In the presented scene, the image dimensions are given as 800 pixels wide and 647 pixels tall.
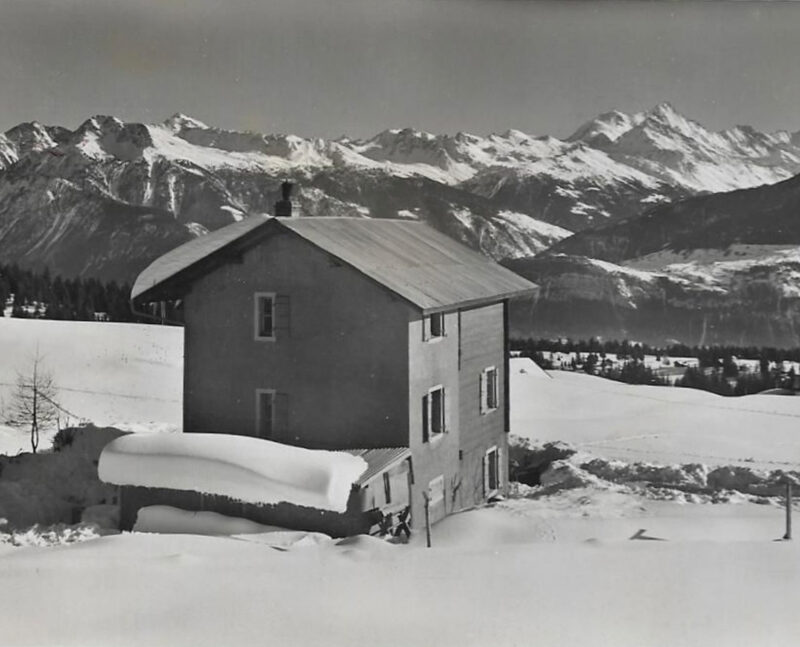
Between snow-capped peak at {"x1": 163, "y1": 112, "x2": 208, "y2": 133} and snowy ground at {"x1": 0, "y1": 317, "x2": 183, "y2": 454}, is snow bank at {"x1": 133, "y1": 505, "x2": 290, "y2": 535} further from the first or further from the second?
snowy ground at {"x1": 0, "y1": 317, "x2": 183, "y2": 454}

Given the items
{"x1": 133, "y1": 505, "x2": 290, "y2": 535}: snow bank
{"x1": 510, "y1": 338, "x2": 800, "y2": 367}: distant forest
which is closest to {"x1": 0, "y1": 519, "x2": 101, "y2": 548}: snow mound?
{"x1": 133, "y1": 505, "x2": 290, "y2": 535}: snow bank

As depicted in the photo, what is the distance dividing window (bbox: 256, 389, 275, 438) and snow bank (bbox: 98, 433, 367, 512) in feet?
3.86

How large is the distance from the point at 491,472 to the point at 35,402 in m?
7.89

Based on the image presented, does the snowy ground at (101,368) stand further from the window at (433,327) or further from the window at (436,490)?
the window at (433,327)

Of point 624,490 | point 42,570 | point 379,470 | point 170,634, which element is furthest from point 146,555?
point 624,490

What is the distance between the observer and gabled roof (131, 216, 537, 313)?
10398 mm

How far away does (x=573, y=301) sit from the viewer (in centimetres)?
2030

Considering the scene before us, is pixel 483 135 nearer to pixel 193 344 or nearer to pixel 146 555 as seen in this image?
pixel 193 344

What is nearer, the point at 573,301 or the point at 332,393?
the point at 332,393

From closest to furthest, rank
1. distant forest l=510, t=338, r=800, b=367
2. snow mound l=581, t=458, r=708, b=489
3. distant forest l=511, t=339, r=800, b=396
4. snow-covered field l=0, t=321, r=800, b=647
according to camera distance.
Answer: snow-covered field l=0, t=321, r=800, b=647, snow mound l=581, t=458, r=708, b=489, distant forest l=511, t=339, r=800, b=396, distant forest l=510, t=338, r=800, b=367

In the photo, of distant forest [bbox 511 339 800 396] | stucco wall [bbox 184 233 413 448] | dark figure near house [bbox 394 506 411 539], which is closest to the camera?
dark figure near house [bbox 394 506 411 539]

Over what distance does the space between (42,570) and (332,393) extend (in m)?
4.00

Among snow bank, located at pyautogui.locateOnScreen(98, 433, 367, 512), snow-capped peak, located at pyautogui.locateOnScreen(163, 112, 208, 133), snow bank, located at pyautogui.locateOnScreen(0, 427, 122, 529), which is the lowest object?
snow bank, located at pyautogui.locateOnScreen(0, 427, 122, 529)

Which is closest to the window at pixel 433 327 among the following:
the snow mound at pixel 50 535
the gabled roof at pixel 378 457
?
the gabled roof at pixel 378 457
